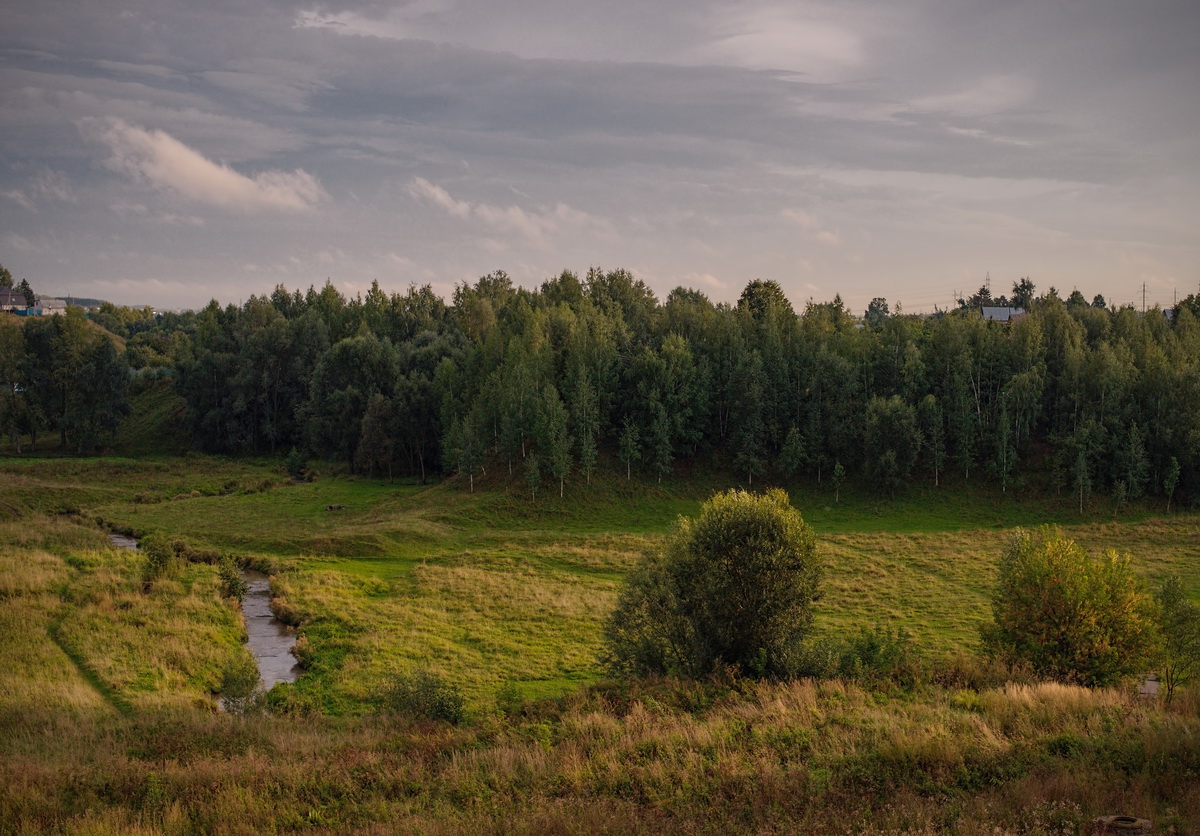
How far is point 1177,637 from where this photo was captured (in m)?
27.8

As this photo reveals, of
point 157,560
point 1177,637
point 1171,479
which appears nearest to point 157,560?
point 157,560

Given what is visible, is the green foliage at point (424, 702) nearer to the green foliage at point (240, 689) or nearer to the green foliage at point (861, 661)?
the green foliage at point (240, 689)

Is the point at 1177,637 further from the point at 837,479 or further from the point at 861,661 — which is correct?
the point at 837,479

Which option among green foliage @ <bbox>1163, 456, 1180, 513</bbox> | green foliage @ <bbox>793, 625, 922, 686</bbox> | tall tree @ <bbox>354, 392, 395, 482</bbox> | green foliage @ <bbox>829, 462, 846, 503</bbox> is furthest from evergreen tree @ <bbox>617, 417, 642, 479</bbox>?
green foliage @ <bbox>793, 625, 922, 686</bbox>

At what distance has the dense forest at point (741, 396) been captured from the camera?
7475cm

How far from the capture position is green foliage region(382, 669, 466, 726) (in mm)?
24609

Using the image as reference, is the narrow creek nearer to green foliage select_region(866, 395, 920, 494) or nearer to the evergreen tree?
the evergreen tree

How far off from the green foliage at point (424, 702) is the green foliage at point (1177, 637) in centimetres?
2373

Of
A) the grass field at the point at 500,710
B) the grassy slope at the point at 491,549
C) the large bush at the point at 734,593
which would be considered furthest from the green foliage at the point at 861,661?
the grassy slope at the point at 491,549

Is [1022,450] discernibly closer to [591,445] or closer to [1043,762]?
[591,445]

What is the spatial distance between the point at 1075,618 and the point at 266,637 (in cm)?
3625

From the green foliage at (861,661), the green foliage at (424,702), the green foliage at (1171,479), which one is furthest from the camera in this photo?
the green foliage at (1171,479)

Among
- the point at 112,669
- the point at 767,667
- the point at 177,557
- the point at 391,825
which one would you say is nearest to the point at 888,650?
the point at 767,667

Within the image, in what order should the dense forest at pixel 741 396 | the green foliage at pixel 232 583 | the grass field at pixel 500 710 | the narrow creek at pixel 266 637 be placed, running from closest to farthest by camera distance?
the grass field at pixel 500 710, the narrow creek at pixel 266 637, the green foliage at pixel 232 583, the dense forest at pixel 741 396
